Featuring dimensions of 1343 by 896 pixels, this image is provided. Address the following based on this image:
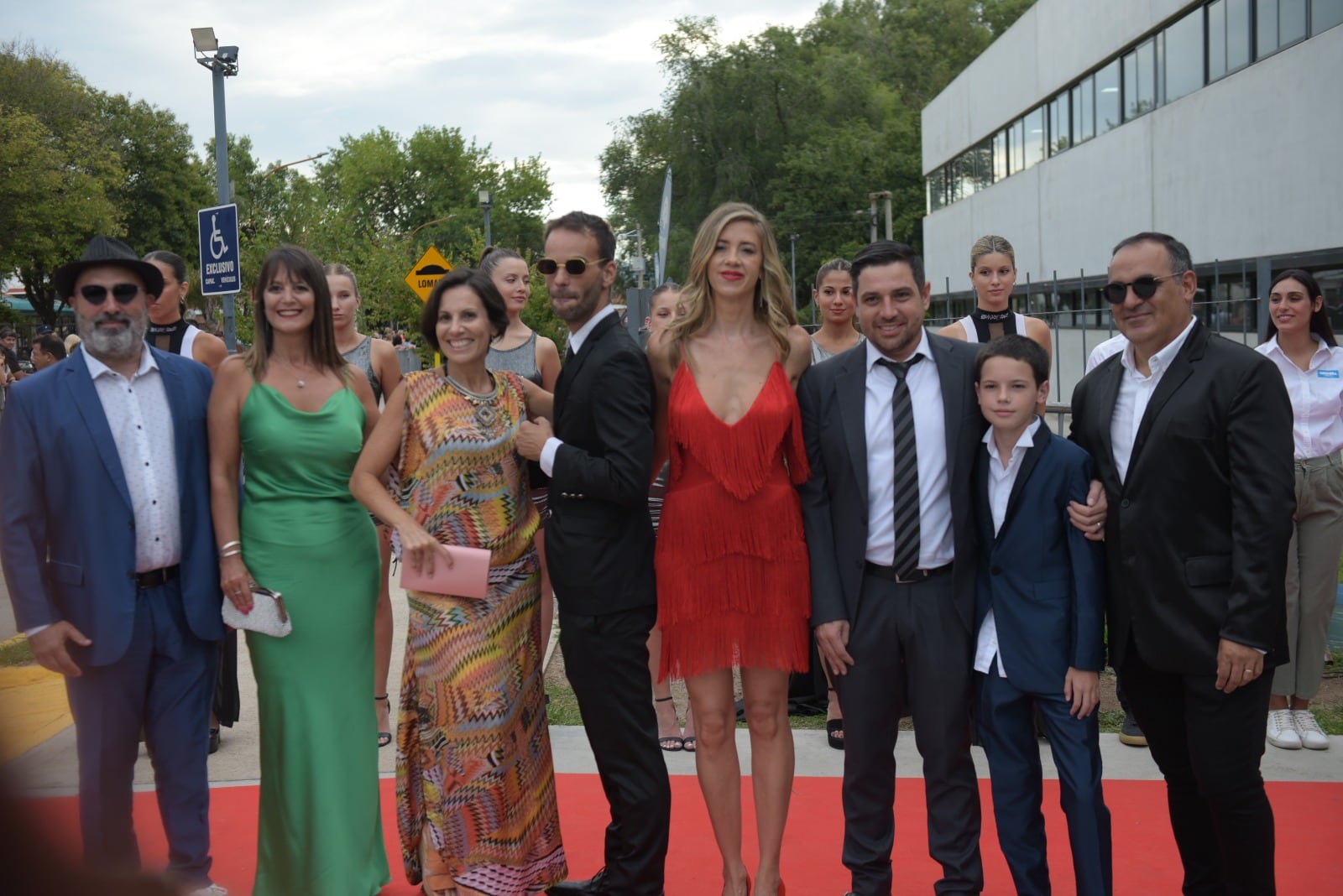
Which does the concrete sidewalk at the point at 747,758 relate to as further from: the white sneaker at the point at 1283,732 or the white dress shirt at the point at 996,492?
the white dress shirt at the point at 996,492

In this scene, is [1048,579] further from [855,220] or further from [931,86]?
[931,86]

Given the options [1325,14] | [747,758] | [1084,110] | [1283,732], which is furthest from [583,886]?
[1084,110]

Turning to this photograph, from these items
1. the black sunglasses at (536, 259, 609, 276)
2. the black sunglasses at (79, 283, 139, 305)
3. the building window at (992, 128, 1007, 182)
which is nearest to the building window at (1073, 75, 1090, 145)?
the building window at (992, 128, 1007, 182)

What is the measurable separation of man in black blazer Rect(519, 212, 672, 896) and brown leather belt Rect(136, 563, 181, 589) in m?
1.17

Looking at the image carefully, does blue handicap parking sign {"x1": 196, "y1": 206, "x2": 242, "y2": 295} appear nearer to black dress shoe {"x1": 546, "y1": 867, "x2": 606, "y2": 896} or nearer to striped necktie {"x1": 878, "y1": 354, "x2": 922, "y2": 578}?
black dress shoe {"x1": 546, "y1": 867, "x2": 606, "y2": 896}

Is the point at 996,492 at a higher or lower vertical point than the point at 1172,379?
lower

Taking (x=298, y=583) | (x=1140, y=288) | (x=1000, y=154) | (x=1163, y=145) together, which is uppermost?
(x=1000, y=154)

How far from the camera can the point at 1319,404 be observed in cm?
546

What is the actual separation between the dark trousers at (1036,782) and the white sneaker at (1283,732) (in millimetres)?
2205

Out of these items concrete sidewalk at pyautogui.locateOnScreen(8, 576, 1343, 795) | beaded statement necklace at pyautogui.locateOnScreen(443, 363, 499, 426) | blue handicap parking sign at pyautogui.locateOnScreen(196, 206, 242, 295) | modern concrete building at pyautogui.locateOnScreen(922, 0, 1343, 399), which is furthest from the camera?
modern concrete building at pyautogui.locateOnScreen(922, 0, 1343, 399)

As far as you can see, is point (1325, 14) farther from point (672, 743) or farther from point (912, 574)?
point (912, 574)

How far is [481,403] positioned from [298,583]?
2.74 ft

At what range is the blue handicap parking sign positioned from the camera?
1307 cm

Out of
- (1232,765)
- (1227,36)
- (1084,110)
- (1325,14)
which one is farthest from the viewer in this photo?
(1084,110)
